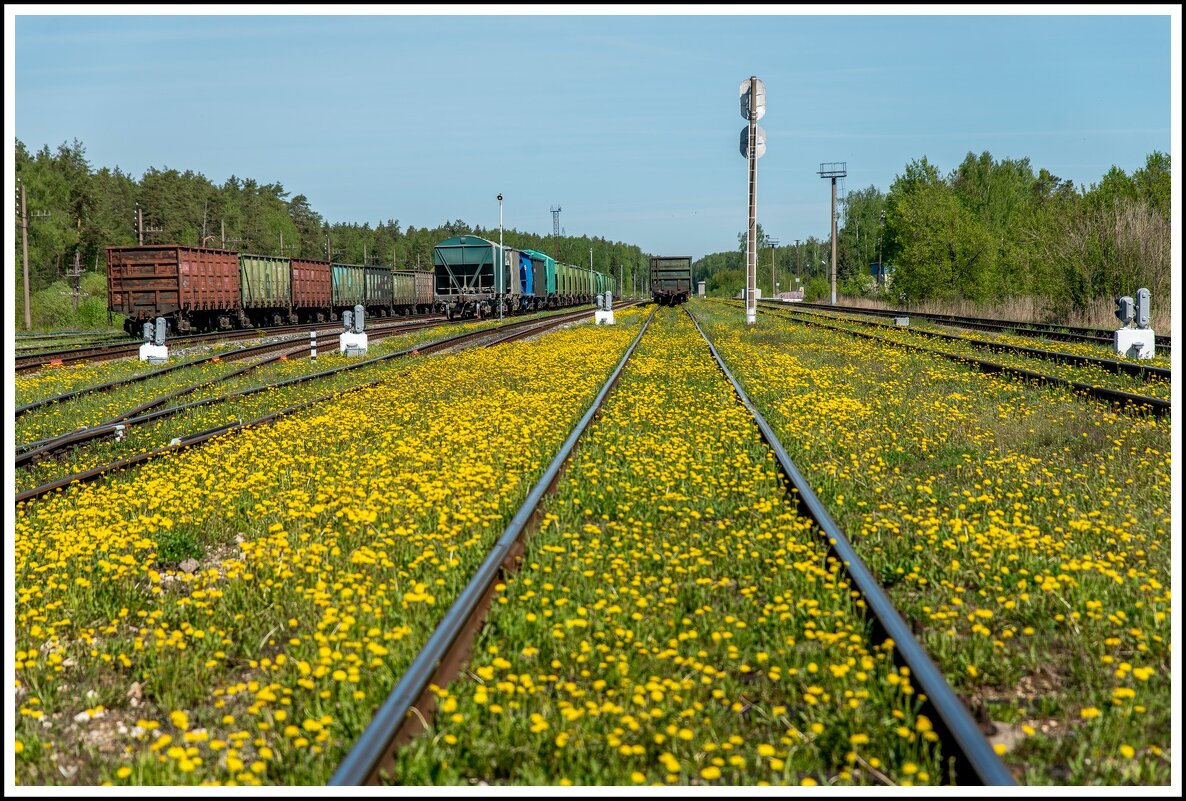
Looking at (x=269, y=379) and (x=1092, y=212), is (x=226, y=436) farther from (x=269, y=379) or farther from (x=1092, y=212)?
(x=1092, y=212)

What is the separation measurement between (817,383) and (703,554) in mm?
10136

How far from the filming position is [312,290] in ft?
153

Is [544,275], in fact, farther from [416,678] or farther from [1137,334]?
[416,678]

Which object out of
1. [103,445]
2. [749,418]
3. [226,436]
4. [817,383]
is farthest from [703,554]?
[817,383]

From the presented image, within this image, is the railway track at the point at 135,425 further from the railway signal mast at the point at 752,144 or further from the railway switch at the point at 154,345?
the railway signal mast at the point at 752,144

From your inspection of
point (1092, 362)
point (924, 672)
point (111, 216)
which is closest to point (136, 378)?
point (1092, 362)

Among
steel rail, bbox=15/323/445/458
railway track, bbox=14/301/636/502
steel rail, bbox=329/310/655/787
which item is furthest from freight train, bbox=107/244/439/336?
steel rail, bbox=329/310/655/787

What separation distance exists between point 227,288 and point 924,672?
3733 cm

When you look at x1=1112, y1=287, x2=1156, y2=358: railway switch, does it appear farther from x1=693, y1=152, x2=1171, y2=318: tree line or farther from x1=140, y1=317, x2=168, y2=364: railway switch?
x1=140, y1=317, x2=168, y2=364: railway switch

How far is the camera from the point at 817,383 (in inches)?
614

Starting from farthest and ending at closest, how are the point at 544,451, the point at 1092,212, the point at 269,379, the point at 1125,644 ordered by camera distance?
the point at 1092,212 < the point at 269,379 < the point at 544,451 < the point at 1125,644

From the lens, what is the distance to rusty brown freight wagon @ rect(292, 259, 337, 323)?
44562 mm

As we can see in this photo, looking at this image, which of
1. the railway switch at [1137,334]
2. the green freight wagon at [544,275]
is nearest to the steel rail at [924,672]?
the railway switch at [1137,334]

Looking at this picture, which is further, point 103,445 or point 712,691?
point 103,445
